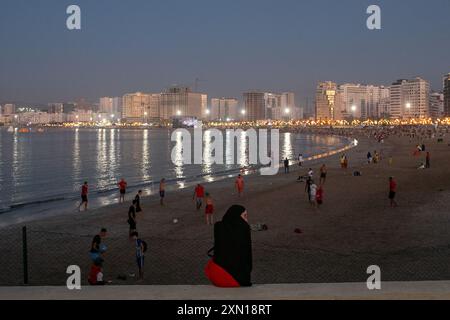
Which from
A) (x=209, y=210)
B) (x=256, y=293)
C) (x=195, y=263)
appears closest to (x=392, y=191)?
(x=209, y=210)

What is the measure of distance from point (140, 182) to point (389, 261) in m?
26.5

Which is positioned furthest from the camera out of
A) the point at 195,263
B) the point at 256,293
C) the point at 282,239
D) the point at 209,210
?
the point at 209,210

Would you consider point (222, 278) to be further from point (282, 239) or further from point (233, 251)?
point (282, 239)

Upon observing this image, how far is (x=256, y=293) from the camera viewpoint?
453cm

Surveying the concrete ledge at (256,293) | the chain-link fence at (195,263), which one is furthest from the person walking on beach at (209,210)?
the concrete ledge at (256,293)

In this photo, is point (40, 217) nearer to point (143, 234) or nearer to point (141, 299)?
point (143, 234)

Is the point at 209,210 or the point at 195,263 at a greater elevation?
the point at 209,210

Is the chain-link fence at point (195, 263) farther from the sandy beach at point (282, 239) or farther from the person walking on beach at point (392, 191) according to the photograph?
the person walking on beach at point (392, 191)

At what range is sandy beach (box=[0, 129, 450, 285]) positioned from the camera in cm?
981

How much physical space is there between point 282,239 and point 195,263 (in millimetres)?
3383

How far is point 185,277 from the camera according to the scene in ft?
31.5

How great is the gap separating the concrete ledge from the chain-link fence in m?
3.99
